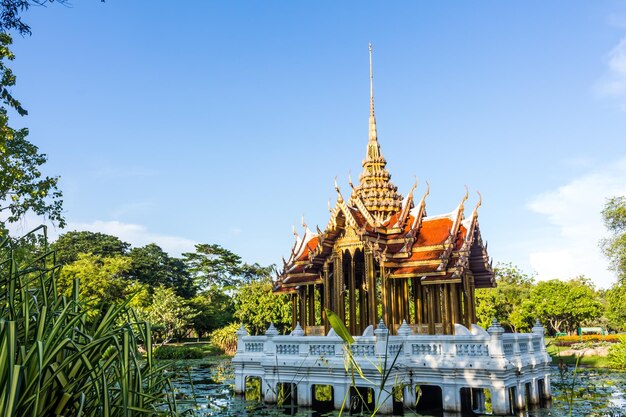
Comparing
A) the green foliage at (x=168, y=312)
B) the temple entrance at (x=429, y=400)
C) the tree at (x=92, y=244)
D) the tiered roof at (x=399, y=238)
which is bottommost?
the temple entrance at (x=429, y=400)

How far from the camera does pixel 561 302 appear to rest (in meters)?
38.2

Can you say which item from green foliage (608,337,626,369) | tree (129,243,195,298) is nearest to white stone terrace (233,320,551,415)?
green foliage (608,337,626,369)

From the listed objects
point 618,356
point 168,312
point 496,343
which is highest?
point 168,312

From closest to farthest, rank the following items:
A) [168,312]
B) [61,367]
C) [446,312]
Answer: [61,367] → [446,312] → [168,312]

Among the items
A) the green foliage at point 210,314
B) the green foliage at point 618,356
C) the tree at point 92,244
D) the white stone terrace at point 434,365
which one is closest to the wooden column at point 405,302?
the white stone terrace at point 434,365

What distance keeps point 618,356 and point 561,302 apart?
56.7ft

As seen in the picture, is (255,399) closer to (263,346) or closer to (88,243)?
(263,346)

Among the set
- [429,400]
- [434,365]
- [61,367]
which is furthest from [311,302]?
[61,367]

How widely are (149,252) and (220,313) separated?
1281 cm

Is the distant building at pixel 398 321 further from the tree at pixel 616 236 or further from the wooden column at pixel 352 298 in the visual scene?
the tree at pixel 616 236

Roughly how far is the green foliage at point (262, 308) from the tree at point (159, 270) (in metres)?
13.6

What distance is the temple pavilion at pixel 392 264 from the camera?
14.3 metres

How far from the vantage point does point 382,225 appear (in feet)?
51.9

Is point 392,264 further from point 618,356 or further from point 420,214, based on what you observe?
point 618,356
